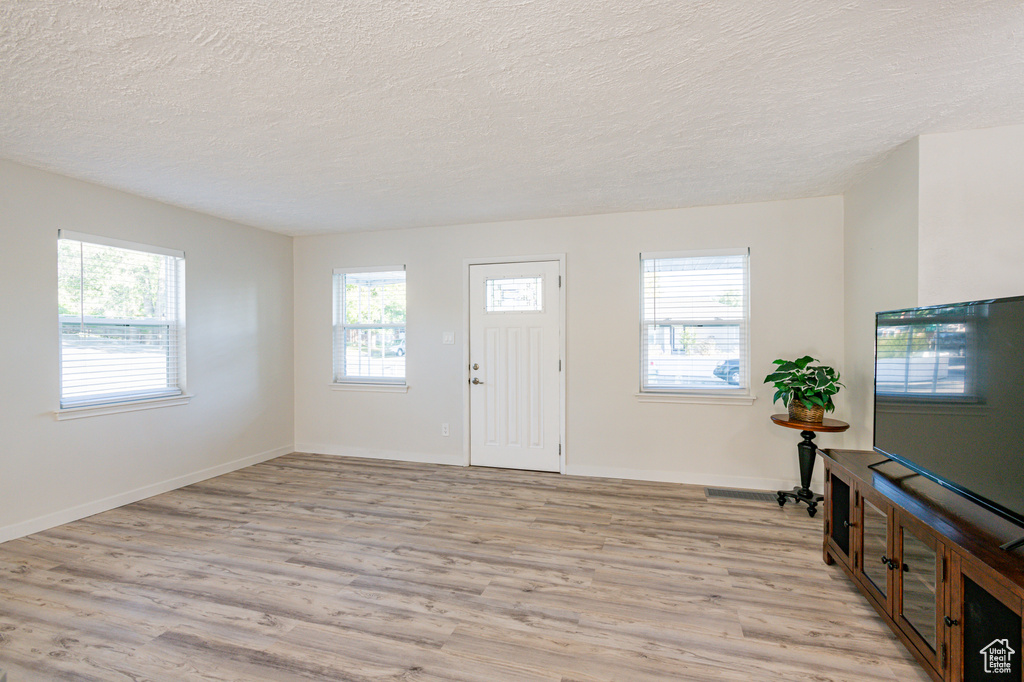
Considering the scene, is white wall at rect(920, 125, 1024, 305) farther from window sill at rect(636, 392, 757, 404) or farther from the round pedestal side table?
window sill at rect(636, 392, 757, 404)

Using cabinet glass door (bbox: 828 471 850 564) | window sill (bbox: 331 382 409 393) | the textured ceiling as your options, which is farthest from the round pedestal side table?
window sill (bbox: 331 382 409 393)

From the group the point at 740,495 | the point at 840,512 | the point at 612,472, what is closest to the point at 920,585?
the point at 840,512

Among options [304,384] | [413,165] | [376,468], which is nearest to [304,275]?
[304,384]

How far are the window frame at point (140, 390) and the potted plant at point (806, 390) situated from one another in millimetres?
4870

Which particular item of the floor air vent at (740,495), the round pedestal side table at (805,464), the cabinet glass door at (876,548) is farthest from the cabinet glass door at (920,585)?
the floor air vent at (740,495)

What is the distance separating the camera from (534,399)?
15.9 feet

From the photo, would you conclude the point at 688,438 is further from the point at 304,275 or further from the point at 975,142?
Result: the point at 304,275

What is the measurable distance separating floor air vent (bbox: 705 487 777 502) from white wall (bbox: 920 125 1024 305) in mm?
1965

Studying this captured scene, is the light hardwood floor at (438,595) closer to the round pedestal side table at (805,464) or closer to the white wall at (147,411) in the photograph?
the round pedestal side table at (805,464)

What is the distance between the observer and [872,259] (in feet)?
11.2

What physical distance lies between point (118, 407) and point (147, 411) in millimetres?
247

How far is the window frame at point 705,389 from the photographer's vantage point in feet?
14.0

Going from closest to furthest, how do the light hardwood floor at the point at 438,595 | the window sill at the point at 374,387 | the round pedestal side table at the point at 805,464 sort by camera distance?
1. the light hardwood floor at the point at 438,595
2. the round pedestal side table at the point at 805,464
3. the window sill at the point at 374,387

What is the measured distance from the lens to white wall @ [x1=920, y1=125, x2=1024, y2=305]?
2.63 m
